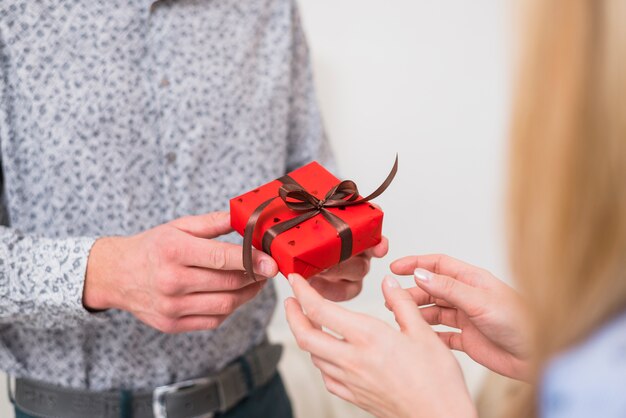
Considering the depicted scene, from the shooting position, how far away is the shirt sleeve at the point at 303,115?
1.20m

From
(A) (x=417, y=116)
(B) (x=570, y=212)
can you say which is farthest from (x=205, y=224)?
(A) (x=417, y=116)

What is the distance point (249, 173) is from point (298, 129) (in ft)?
0.61

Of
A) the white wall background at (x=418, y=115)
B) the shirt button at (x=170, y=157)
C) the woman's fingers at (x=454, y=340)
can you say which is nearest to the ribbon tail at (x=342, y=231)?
the woman's fingers at (x=454, y=340)

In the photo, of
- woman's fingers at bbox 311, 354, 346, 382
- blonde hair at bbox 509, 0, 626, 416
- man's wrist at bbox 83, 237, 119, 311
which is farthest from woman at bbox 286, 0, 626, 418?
man's wrist at bbox 83, 237, 119, 311

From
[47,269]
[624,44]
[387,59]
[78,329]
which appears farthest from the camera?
[387,59]

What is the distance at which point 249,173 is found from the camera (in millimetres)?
1102

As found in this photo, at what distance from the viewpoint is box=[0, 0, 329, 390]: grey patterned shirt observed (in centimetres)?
93

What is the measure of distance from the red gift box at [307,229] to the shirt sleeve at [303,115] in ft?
0.96

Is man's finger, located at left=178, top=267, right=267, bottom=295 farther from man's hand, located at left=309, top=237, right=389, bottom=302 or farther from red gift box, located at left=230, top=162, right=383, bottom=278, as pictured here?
man's hand, located at left=309, top=237, right=389, bottom=302

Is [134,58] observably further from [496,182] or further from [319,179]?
[496,182]

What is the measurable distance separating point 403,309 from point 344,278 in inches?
11.2

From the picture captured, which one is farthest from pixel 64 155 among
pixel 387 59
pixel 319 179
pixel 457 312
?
pixel 387 59

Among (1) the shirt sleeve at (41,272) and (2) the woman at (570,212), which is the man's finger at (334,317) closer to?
(2) the woman at (570,212)

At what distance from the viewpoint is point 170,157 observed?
1.03 m
